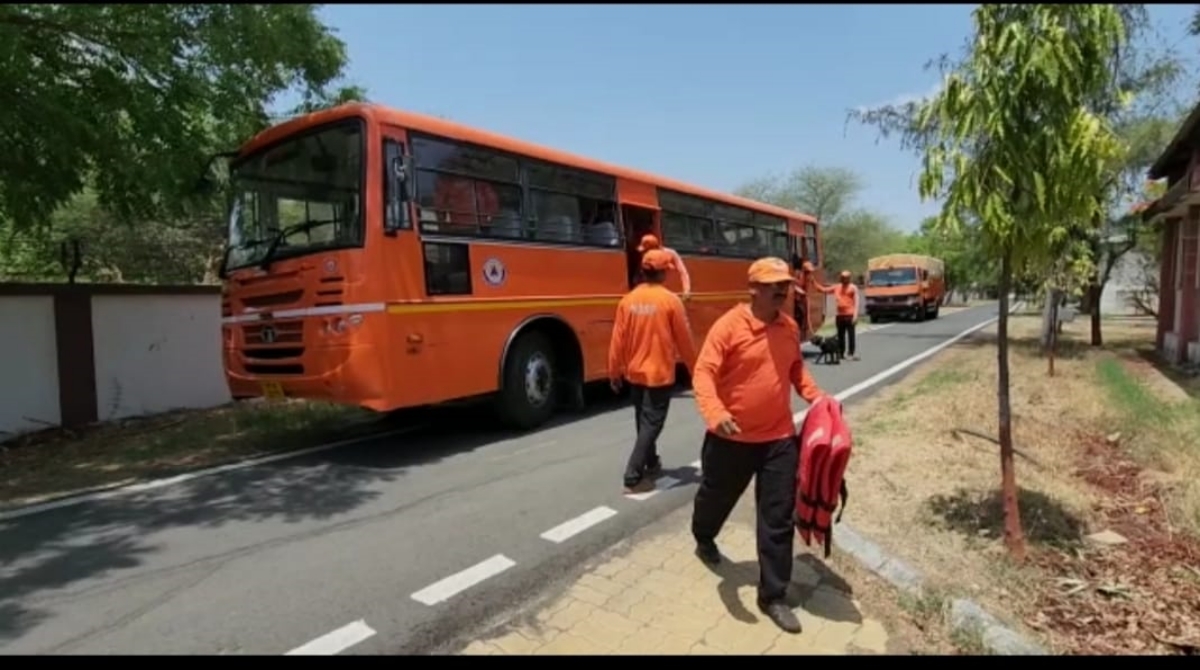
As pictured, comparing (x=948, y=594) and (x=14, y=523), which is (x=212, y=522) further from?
(x=948, y=594)

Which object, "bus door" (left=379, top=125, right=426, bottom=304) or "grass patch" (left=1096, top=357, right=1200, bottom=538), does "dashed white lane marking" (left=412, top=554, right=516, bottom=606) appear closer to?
"bus door" (left=379, top=125, right=426, bottom=304)

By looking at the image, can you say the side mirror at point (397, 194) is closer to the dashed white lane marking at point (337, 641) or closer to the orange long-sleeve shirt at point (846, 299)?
the dashed white lane marking at point (337, 641)

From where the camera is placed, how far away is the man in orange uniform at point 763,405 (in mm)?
3539

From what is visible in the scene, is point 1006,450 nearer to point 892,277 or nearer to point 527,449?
point 527,449

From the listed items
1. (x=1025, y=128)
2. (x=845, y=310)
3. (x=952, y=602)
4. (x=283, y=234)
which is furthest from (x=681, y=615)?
(x=845, y=310)

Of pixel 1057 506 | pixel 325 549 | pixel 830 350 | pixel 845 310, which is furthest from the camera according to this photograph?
pixel 845 310

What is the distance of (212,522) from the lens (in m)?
5.08

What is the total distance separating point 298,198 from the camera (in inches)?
270

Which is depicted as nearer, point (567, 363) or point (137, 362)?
point (567, 363)

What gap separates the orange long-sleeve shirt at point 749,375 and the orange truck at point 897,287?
89.9ft

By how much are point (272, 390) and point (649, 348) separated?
3.51m

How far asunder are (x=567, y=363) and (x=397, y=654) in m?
5.48

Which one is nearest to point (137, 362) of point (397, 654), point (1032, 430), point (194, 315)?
point (194, 315)

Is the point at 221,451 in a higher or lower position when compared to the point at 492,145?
lower
